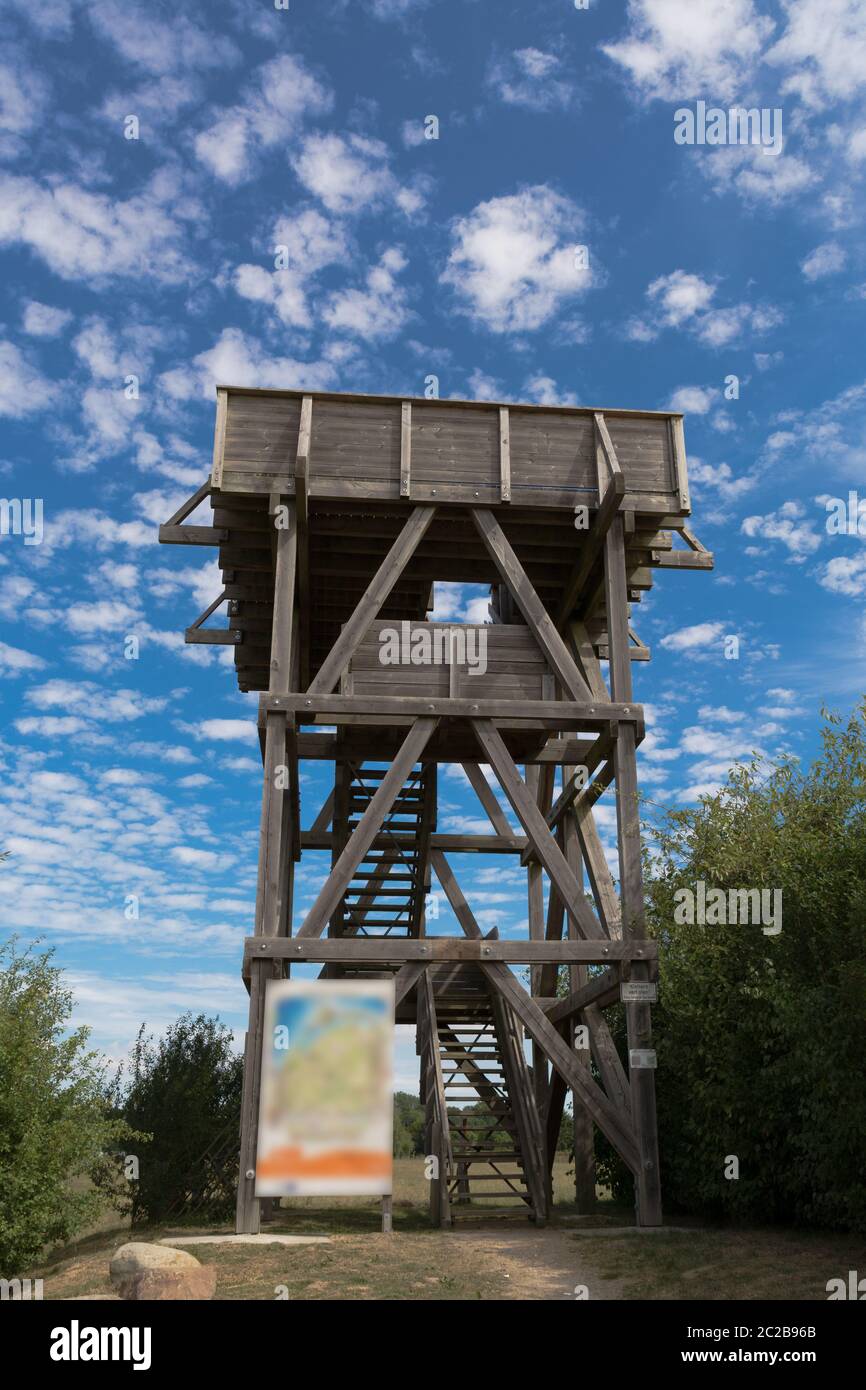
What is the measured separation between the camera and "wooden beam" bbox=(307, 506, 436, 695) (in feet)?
53.8

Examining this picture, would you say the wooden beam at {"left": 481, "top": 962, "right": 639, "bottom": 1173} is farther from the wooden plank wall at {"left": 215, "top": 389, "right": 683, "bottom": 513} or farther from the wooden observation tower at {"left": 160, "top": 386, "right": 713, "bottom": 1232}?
the wooden plank wall at {"left": 215, "top": 389, "right": 683, "bottom": 513}

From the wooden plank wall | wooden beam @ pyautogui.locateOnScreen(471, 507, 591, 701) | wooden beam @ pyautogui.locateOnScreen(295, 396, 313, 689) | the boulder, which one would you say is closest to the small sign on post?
wooden beam @ pyautogui.locateOnScreen(471, 507, 591, 701)

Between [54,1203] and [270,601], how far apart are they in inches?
381

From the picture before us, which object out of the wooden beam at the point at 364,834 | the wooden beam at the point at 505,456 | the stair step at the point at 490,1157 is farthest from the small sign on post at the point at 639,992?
the wooden beam at the point at 505,456

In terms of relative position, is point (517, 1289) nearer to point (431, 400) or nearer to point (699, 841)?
point (699, 841)

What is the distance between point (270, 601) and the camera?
1942 centimetres

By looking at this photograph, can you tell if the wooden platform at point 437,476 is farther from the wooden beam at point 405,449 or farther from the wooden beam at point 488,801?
the wooden beam at point 488,801

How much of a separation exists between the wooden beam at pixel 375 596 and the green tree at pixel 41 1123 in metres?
6.11

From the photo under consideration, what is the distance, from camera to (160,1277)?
941 centimetres

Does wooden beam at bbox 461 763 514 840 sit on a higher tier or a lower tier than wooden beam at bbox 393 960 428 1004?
higher

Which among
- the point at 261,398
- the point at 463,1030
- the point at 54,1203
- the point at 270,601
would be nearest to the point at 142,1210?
the point at 54,1203

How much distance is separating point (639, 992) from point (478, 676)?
16.7 feet

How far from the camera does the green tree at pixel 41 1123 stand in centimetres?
1498

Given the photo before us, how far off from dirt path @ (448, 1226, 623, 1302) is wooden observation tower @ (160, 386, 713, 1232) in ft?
4.62
